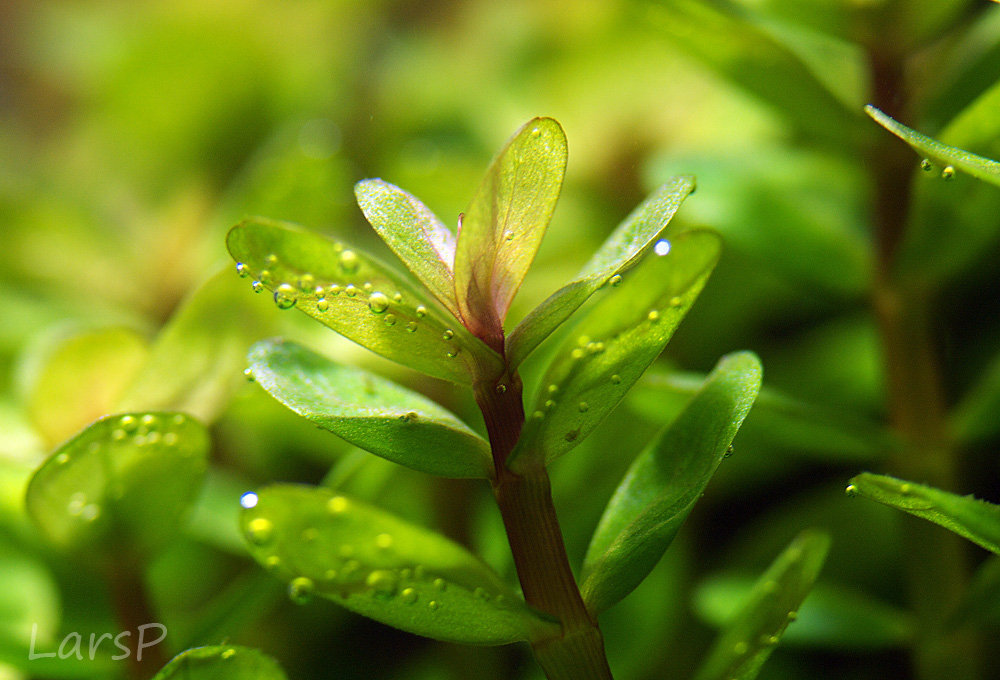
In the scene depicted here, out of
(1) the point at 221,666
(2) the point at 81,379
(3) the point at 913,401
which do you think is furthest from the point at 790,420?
(2) the point at 81,379

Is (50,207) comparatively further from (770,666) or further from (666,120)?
(770,666)

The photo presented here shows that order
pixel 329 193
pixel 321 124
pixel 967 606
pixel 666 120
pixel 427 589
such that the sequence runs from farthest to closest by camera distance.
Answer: pixel 321 124
pixel 666 120
pixel 329 193
pixel 967 606
pixel 427 589

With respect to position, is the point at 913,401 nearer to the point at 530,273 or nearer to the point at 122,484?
the point at 530,273

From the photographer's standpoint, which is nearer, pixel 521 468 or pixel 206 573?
pixel 521 468

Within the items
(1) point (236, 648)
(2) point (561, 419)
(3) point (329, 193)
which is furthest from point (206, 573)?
(2) point (561, 419)

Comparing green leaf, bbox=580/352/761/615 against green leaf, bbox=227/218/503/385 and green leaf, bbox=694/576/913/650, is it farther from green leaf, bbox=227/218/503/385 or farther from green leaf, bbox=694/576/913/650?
green leaf, bbox=694/576/913/650

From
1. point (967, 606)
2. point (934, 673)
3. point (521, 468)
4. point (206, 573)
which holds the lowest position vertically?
point (206, 573)

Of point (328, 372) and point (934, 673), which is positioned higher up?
point (328, 372)
